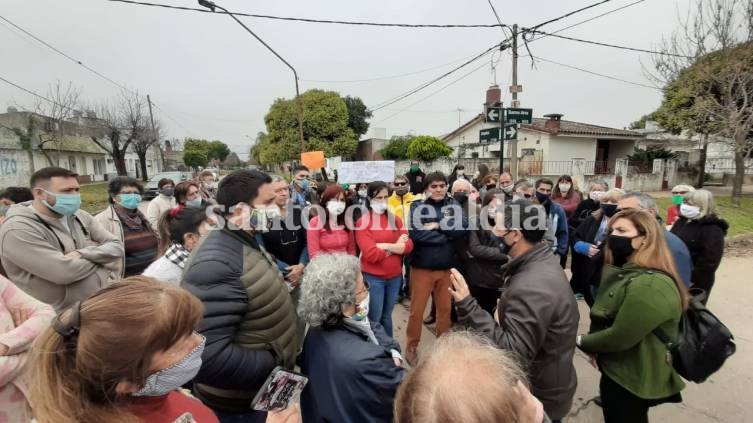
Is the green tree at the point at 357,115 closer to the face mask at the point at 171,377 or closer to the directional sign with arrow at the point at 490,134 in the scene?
the directional sign with arrow at the point at 490,134

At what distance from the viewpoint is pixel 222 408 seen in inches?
70.2

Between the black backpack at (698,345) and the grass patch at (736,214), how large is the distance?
28.0 ft

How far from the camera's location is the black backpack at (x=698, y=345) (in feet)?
6.25

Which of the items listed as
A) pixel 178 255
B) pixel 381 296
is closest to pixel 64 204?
pixel 178 255

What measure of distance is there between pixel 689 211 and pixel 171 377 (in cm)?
463

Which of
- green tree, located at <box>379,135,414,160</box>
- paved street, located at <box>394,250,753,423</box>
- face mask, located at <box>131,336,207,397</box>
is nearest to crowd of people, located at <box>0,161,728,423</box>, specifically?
face mask, located at <box>131,336,207,397</box>

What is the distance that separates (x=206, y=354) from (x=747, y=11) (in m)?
17.1

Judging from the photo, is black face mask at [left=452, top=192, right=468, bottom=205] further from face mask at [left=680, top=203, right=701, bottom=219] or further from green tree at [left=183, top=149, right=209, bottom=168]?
green tree at [left=183, top=149, right=209, bottom=168]

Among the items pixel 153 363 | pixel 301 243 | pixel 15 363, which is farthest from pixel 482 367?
pixel 301 243

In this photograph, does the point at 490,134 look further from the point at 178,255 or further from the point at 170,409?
the point at 170,409

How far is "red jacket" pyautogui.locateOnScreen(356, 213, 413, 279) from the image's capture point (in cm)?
338

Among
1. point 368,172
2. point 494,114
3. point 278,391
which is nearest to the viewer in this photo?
point 278,391

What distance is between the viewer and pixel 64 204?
2639 millimetres

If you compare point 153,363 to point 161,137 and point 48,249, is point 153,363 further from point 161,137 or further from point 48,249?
point 161,137
